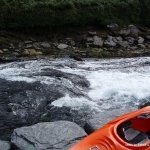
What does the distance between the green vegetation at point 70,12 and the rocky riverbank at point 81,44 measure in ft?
1.12

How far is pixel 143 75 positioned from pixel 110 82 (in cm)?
119

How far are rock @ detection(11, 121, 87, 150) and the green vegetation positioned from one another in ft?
23.7

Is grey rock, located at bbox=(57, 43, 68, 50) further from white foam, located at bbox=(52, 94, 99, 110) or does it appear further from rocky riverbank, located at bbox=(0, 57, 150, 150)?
white foam, located at bbox=(52, 94, 99, 110)

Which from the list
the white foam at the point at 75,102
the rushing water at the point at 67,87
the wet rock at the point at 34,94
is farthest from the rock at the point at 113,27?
the white foam at the point at 75,102

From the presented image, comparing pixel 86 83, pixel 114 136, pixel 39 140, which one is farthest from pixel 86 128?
pixel 86 83

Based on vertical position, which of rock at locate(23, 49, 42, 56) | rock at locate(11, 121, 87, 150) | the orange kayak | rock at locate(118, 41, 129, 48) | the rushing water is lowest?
rock at locate(118, 41, 129, 48)

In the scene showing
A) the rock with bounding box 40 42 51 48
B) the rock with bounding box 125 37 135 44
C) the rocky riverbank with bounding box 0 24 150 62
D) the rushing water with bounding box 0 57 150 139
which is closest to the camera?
the rushing water with bounding box 0 57 150 139

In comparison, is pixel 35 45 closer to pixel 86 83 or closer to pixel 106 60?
pixel 106 60

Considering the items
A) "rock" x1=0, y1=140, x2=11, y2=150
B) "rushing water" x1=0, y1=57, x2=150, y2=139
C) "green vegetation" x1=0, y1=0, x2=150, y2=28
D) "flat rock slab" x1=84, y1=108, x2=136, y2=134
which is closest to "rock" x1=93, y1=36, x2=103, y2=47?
"green vegetation" x1=0, y1=0, x2=150, y2=28

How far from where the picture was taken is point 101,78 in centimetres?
999

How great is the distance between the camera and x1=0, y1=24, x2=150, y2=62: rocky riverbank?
40.1 ft

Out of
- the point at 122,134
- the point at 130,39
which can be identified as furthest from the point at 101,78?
the point at 122,134

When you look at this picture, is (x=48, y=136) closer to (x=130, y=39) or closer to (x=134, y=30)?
(x=130, y=39)

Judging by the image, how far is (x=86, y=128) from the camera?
6379mm
